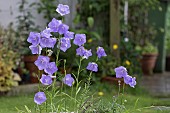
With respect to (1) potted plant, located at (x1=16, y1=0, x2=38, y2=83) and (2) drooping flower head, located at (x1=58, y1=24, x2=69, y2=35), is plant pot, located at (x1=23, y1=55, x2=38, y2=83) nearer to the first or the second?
(1) potted plant, located at (x1=16, y1=0, x2=38, y2=83)

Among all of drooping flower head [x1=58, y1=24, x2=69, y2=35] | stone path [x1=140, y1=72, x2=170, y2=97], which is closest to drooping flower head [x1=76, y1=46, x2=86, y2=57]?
drooping flower head [x1=58, y1=24, x2=69, y2=35]

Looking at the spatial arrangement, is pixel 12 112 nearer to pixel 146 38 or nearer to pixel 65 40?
pixel 65 40

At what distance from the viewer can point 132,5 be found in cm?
884

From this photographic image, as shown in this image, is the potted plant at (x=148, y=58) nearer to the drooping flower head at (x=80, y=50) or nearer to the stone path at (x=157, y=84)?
the stone path at (x=157, y=84)

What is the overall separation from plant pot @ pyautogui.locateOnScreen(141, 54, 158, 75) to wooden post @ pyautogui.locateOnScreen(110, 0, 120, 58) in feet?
7.37

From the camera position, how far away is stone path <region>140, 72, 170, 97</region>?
23.2 feet

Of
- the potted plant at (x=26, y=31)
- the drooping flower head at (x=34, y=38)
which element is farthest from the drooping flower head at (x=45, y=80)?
the potted plant at (x=26, y=31)

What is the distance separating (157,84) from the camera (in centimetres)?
809

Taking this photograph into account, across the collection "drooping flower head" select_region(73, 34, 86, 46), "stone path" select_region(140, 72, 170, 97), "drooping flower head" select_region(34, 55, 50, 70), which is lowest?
"stone path" select_region(140, 72, 170, 97)

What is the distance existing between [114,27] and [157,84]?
5.25 feet

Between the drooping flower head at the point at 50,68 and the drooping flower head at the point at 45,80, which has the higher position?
the drooping flower head at the point at 50,68

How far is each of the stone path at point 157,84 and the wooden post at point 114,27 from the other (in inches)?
33.8

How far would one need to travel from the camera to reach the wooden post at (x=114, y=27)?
7102mm

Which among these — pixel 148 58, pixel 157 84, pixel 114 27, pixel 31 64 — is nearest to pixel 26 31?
pixel 31 64
